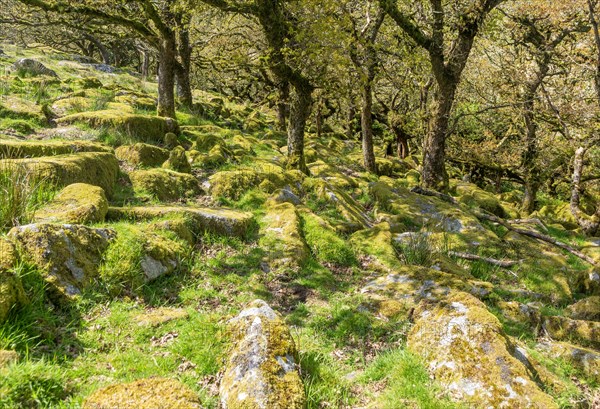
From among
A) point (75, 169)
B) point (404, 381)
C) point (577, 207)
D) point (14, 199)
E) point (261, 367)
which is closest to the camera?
point (261, 367)

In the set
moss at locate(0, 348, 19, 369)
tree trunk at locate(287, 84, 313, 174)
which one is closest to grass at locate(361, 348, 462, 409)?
moss at locate(0, 348, 19, 369)

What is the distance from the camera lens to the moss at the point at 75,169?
24.7 ft

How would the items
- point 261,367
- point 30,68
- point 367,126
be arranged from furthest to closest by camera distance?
point 30,68 → point 367,126 → point 261,367

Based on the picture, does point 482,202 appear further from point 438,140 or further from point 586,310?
point 586,310

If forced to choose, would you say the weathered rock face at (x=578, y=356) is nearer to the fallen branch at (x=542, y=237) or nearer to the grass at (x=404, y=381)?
the grass at (x=404, y=381)

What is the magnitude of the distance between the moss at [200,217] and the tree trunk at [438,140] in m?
8.70

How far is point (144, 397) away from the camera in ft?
11.5

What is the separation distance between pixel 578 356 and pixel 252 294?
5.00m

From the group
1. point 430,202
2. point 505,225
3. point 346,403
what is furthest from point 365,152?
point 346,403

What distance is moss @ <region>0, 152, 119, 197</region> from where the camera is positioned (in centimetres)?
754

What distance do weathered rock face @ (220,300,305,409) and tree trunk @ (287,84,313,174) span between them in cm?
923

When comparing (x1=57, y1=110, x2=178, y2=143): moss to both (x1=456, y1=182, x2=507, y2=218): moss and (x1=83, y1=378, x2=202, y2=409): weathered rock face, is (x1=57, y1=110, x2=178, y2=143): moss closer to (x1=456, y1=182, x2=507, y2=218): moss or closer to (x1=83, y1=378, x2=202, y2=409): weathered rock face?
(x1=83, y1=378, x2=202, y2=409): weathered rock face

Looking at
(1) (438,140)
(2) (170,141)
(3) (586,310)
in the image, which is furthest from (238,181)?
Result: (3) (586,310)

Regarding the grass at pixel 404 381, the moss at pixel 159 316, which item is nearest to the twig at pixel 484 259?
the grass at pixel 404 381
